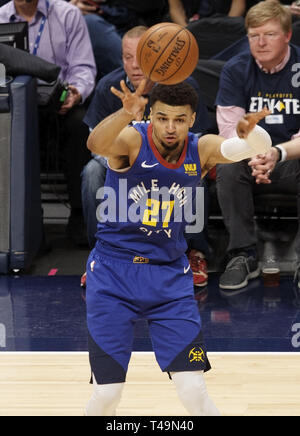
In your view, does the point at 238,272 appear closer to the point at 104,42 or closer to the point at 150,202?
the point at 150,202

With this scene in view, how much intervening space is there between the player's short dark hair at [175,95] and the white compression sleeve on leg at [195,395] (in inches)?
37.3

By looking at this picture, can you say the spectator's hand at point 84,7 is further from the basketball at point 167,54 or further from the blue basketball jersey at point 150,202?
the blue basketball jersey at point 150,202

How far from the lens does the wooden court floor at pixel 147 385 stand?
10.5 ft

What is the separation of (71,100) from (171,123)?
9.03ft

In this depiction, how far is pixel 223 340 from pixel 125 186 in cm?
145

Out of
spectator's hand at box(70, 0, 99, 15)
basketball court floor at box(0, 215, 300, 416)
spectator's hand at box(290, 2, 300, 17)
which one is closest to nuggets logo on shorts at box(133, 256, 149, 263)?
basketball court floor at box(0, 215, 300, 416)

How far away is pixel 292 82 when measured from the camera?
4941 mm

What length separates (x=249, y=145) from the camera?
9.10ft

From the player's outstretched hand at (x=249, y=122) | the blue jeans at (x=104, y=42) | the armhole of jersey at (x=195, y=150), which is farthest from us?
the blue jeans at (x=104, y=42)

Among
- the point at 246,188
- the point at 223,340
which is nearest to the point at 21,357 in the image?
the point at 223,340

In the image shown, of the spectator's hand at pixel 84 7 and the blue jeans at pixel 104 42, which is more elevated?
the spectator's hand at pixel 84 7

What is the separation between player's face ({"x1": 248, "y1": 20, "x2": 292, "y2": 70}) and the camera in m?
4.76

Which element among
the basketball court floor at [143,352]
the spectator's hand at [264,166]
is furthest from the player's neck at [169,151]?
the spectator's hand at [264,166]
